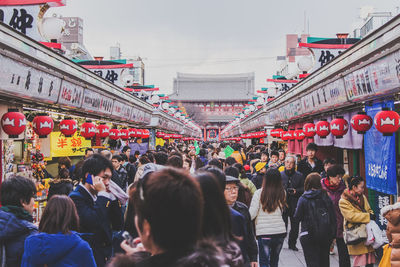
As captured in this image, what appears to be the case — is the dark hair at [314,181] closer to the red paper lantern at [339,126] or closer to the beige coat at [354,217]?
the beige coat at [354,217]

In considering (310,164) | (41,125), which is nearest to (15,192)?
(41,125)

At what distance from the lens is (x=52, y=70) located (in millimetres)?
7387

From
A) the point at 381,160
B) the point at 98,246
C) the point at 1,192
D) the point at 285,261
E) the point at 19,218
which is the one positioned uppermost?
the point at 381,160

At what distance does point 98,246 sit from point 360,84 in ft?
17.2

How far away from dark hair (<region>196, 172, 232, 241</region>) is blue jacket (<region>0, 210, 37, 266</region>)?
2057mm

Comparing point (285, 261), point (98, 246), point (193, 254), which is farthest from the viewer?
point (285, 261)

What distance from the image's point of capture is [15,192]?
11.6ft

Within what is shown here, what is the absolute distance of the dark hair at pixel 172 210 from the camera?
65.7 inches

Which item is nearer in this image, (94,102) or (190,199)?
(190,199)

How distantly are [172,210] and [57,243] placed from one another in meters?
1.87

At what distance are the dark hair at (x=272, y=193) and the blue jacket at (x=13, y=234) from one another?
127 inches

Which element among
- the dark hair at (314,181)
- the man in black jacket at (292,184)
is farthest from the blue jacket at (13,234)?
the man in black jacket at (292,184)

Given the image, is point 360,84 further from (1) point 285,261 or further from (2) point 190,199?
(2) point 190,199

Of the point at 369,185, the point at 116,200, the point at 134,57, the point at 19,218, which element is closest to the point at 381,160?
the point at 369,185
